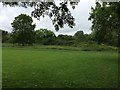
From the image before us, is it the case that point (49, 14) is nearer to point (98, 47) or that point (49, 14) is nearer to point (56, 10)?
point (56, 10)

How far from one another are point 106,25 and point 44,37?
3504 inches

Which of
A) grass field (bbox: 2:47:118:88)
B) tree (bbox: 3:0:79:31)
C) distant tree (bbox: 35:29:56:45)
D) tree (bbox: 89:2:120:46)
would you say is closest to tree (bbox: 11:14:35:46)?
distant tree (bbox: 35:29:56:45)

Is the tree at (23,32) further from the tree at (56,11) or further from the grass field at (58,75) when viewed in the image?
the tree at (56,11)

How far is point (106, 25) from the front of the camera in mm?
37875

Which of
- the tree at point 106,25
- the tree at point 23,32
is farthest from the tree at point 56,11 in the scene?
the tree at point 23,32

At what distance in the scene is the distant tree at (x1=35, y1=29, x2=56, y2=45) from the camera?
11231 cm

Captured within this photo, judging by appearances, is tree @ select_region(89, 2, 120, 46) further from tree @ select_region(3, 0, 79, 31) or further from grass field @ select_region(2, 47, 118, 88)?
tree @ select_region(3, 0, 79, 31)

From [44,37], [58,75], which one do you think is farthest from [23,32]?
[58,75]

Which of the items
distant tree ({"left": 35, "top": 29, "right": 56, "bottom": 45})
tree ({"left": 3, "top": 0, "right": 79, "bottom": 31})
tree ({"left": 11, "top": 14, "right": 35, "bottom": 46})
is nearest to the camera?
tree ({"left": 3, "top": 0, "right": 79, "bottom": 31})

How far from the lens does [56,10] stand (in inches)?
516

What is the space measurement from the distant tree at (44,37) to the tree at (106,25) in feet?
232

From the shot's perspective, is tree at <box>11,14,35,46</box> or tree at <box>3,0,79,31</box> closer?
tree at <box>3,0,79,31</box>

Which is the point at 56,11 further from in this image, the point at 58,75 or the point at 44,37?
the point at 44,37

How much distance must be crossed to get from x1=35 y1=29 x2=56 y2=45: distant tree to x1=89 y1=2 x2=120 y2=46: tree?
7081cm
